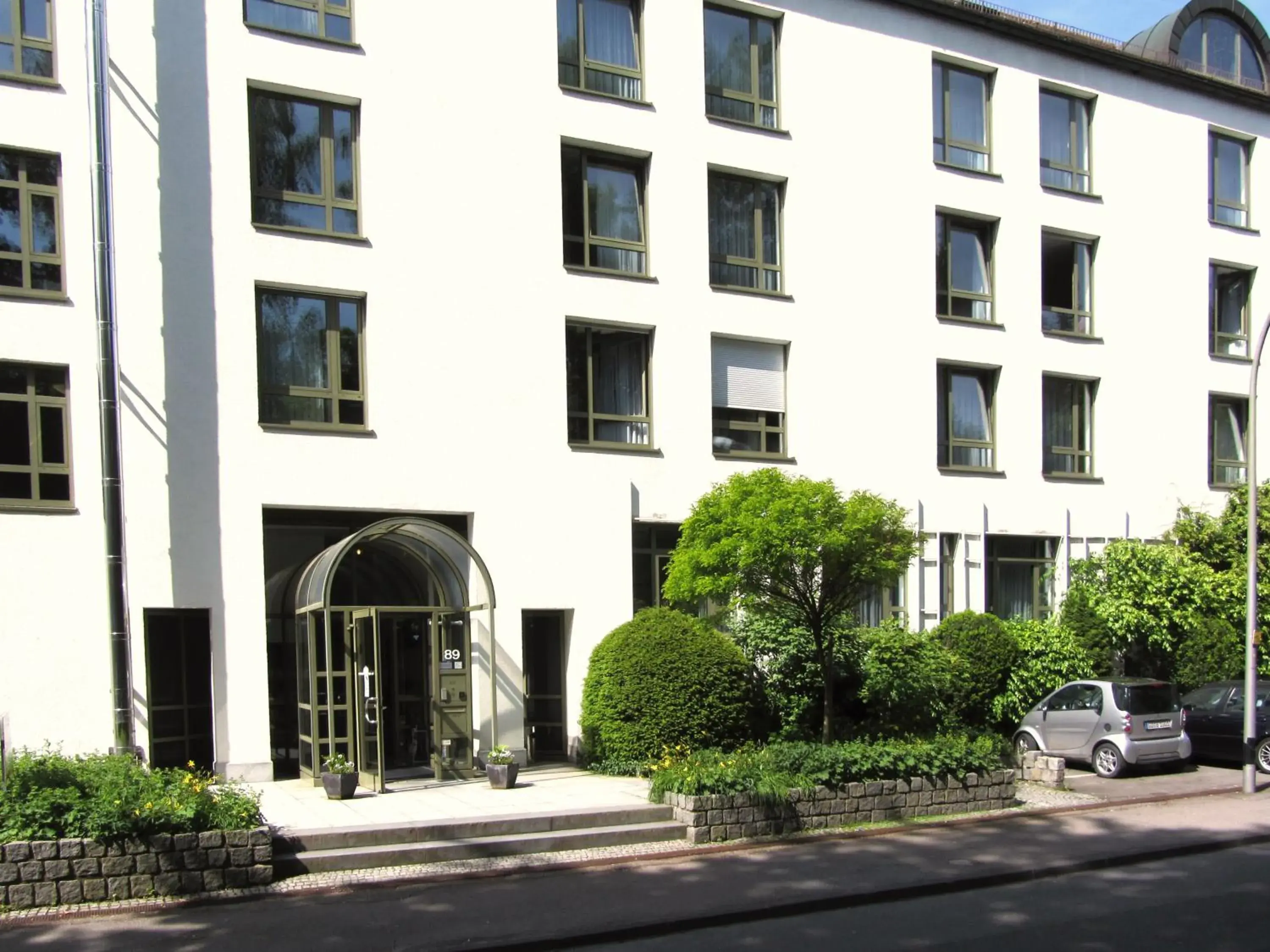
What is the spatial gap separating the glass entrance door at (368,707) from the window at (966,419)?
39.0 ft

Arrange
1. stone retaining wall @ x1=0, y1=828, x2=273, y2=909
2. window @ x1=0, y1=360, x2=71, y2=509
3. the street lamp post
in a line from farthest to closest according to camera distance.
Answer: the street lamp post < window @ x1=0, y1=360, x2=71, y2=509 < stone retaining wall @ x1=0, y1=828, x2=273, y2=909

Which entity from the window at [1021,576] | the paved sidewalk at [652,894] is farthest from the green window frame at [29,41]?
the window at [1021,576]

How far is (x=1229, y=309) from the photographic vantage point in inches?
1135

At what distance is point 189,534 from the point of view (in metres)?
16.5

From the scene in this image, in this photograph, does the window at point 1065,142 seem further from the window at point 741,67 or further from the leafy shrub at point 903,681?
the leafy shrub at point 903,681

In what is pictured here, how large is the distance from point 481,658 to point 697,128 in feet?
31.3

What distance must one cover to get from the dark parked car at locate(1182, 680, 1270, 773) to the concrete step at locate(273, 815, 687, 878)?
10745mm

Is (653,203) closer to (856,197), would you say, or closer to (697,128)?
(697,128)

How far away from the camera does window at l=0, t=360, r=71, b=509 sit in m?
15.5

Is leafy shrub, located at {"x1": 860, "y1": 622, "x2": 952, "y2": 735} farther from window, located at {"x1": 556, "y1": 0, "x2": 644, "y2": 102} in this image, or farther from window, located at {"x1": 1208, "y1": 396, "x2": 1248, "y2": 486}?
window, located at {"x1": 1208, "y1": 396, "x2": 1248, "y2": 486}

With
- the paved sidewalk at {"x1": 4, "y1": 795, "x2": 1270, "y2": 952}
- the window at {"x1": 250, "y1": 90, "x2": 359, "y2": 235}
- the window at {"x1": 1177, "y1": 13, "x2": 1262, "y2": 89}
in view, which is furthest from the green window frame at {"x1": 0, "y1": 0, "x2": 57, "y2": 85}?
the window at {"x1": 1177, "y1": 13, "x2": 1262, "y2": 89}

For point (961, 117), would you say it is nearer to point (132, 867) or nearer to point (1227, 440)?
point (1227, 440)

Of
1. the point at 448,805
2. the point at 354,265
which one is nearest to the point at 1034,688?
the point at 448,805

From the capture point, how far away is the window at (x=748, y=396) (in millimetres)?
21359
